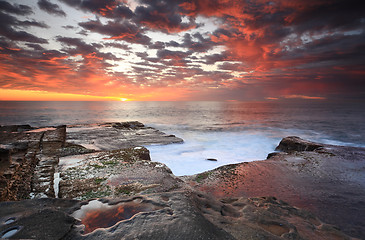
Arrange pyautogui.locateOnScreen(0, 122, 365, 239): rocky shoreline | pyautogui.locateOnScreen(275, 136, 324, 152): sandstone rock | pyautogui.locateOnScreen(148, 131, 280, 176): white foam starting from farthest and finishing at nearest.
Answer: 1. pyautogui.locateOnScreen(275, 136, 324, 152): sandstone rock
2. pyautogui.locateOnScreen(148, 131, 280, 176): white foam
3. pyautogui.locateOnScreen(0, 122, 365, 239): rocky shoreline

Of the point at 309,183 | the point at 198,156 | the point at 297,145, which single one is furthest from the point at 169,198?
the point at 297,145

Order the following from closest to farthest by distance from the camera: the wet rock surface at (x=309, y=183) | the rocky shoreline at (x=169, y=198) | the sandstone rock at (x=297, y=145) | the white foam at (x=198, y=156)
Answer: the rocky shoreline at (x=169, y=198) → the wet rock surface at (x=309, y=183) → the white foam at (x=198, y=156) → the sandstone rock at (x=297, y=145)

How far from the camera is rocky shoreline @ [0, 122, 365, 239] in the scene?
2.07 metres

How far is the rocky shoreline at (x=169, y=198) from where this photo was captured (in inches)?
81.5

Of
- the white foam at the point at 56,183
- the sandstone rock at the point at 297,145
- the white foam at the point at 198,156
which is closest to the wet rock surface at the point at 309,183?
the sandstone rock at the point at 297,145

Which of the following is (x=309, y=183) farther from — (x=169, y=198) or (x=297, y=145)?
(x=297, y=145)

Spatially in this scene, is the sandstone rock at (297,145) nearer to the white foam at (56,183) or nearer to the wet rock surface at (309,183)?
the wet rock surface at (309,183)

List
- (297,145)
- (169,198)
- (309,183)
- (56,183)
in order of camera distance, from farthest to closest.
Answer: (297,145) → (309,183) → (56,183) → (169,198)

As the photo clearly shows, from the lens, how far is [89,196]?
10.1 ft

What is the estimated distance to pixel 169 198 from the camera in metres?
2.76

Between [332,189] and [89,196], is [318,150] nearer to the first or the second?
[332,189]

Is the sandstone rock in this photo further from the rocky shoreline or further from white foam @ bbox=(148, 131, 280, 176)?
the rocky shoreline

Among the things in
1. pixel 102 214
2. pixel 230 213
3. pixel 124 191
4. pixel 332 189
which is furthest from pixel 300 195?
pixel 102 214

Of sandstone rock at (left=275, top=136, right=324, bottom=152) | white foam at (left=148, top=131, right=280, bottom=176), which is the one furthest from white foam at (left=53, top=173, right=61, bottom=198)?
sandstone rock at (left=275, top=136, right=324, bottom=152)
